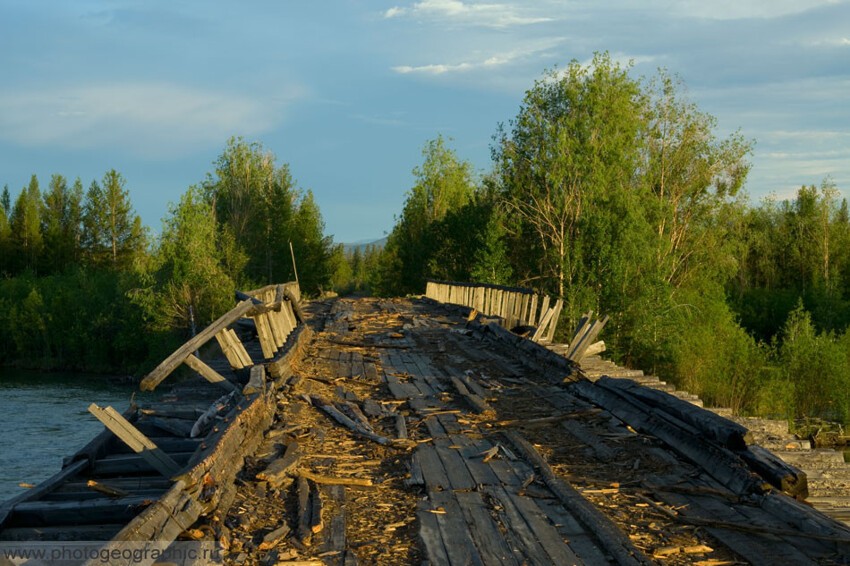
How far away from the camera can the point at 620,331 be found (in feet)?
139

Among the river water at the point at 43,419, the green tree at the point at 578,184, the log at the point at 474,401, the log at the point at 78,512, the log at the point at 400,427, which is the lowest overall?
the river water at the point at 43,419

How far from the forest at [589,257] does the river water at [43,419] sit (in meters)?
5.72

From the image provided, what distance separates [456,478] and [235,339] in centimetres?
460

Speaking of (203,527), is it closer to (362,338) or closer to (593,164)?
(362,338)

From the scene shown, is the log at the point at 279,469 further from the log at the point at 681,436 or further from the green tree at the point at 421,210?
the green tree at the point at 421,210

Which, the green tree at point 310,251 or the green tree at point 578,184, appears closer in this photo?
the green tree at point 578,184

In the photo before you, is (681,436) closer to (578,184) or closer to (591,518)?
(591,518)

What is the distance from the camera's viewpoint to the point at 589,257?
43.0 m

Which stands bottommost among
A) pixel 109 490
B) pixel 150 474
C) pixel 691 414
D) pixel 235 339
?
pixel 150 474

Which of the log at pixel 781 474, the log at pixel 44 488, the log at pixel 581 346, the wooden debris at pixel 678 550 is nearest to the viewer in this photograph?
the wooden debris at pixel 678 550

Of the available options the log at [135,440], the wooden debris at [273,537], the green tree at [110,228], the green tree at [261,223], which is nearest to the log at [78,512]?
the log at [135,440]

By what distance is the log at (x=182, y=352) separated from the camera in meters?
6.70

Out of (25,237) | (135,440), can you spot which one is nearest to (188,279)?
(25,237)

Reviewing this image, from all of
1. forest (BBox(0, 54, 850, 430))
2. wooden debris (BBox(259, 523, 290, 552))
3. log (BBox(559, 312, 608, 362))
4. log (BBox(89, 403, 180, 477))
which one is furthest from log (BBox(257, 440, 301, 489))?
forest (BBox(0, 54, 850, 430))
